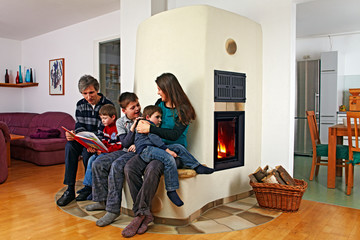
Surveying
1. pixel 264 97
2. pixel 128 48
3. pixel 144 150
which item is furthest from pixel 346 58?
pixel 144 150

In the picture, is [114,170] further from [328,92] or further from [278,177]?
[328,92]

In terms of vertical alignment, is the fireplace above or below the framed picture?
below

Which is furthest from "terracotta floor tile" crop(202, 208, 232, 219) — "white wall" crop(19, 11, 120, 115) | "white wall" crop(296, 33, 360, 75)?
"white wall" crop(296, 33, 360, 75)

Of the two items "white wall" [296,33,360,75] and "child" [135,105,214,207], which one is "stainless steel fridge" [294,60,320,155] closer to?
"white wall" [296,33,360,75]

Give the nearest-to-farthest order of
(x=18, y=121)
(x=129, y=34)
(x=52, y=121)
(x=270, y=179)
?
1. (x=270, y=179)
2. (x=129, y=34)
3. (x=52, y=121)
4. (x=18, y=121)

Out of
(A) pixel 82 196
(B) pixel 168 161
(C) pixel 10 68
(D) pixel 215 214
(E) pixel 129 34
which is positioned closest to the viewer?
(B) pixel 168 161

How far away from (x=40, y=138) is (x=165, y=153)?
3.60 metres

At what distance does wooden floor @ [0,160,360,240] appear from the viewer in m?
2.37

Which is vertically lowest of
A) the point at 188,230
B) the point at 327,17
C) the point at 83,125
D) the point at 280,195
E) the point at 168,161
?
the point at 188,230

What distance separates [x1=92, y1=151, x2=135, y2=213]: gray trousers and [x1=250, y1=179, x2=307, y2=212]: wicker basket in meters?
1.23

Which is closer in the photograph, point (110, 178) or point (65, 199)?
point (110, 178)

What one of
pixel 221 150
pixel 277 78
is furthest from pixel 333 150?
pixel 221 150

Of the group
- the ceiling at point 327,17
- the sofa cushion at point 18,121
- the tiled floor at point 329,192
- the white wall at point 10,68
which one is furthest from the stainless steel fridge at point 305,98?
the white wall at point 10,68

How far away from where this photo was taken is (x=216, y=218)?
108 inches
